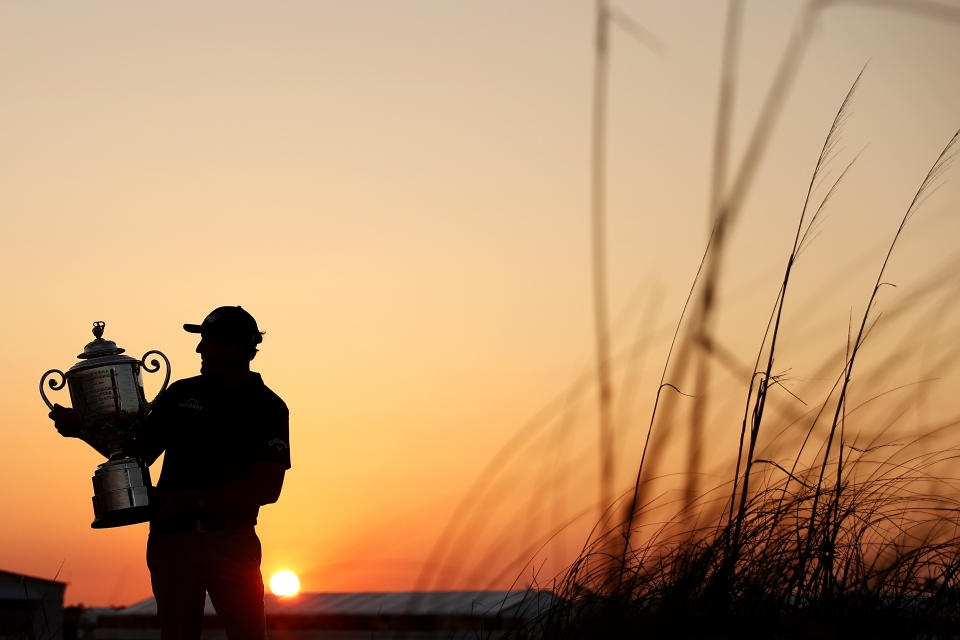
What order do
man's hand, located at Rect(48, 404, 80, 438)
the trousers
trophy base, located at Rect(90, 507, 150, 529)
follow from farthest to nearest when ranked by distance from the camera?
1. man's hand, located at Rect(48, 404, 80, 438)
2. trophy base, located at Rect(90, 507, 150, 529)
3. the trousers

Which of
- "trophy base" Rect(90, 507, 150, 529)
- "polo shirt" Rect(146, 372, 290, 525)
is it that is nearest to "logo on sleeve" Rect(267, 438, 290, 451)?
"polo shirt" Rect(146, 372, 290, 525)

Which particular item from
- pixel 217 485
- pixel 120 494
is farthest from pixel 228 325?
pixel 120 494

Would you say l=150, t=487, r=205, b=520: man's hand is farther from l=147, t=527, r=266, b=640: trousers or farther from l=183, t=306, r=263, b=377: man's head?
l=183, t=306, r=263, b=377: man's head

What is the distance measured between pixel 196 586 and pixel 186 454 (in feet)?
1.59

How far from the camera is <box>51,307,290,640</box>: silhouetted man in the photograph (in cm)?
402

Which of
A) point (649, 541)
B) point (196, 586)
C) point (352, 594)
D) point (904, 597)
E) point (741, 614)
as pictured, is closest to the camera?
point (741, 614)

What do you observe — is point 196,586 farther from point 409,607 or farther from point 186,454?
point 409,607

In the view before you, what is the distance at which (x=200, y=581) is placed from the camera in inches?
159

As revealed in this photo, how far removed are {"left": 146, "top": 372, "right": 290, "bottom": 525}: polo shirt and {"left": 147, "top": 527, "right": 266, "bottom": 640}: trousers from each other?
11cm

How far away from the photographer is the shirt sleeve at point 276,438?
4078 mm

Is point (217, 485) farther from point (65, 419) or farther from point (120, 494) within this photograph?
point (65, 419)

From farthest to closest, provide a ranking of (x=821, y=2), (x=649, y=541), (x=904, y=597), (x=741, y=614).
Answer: (x=649, y=541) → (x=904, y=597) → (x=741, y=614) → (x=821, y=2)

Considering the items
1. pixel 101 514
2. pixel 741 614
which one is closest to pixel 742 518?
pixel 741 614

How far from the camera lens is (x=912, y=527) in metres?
2.73
